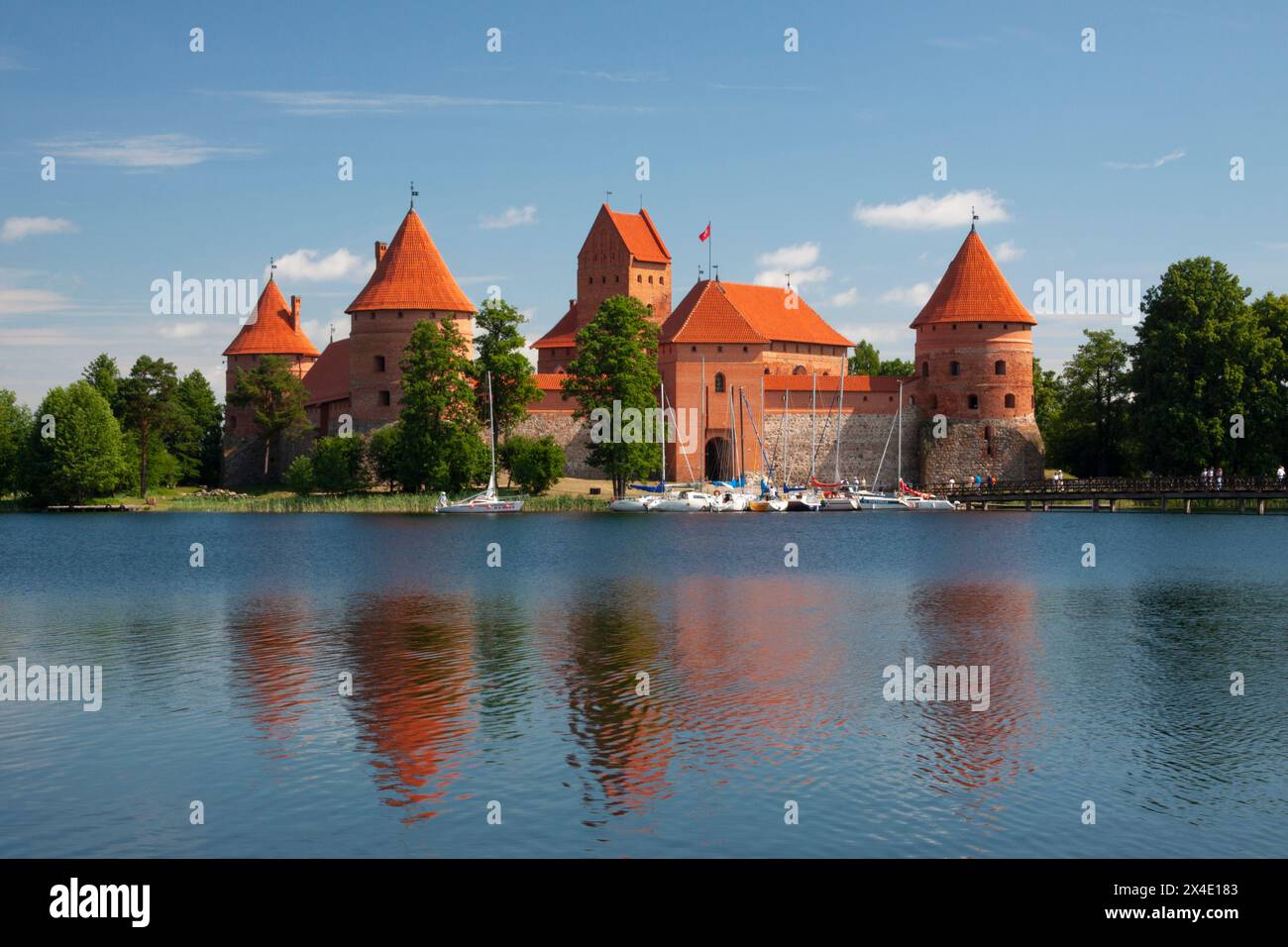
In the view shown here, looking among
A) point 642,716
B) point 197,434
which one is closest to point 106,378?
point 197,434

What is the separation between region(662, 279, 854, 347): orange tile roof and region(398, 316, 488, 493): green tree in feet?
38.3

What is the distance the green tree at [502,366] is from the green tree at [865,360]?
31.5 meters

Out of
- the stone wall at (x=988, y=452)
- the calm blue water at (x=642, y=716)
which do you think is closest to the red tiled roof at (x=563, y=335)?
the stone wall at (x=988, y=452)

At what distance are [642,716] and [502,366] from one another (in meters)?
42.9

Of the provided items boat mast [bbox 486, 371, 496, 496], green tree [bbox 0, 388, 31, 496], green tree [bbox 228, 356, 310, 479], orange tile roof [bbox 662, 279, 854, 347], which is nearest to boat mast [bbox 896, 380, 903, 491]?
orange tile roof [bbox 662, 279, 854, 347]

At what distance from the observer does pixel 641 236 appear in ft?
245

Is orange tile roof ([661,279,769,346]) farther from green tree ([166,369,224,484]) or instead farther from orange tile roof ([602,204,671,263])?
green tree ([166,369,224,484])

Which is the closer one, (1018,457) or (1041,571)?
(1041,571)

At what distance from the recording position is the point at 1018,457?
6234 centimetres

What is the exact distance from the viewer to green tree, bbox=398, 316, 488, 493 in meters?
53.8
